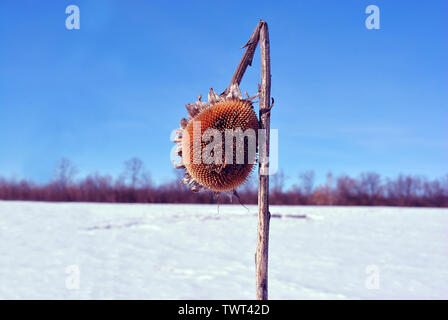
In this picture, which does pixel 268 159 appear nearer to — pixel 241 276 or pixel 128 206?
pixel 241 276

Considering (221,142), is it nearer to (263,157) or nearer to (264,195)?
(263,157)

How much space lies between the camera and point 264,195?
3.41ft

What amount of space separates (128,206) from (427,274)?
15.4m

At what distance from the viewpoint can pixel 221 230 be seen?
15516 millimetres

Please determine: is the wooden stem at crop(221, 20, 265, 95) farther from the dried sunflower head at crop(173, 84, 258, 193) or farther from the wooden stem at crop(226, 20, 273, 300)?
the dried sunflower head at crop(173, 84, 258, 193)

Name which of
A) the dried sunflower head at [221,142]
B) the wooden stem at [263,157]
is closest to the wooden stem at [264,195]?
the wooden stem at [263,157]

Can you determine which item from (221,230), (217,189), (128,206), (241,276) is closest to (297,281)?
(241,276)

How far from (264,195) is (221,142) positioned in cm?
41

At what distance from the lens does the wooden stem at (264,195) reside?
103 cm

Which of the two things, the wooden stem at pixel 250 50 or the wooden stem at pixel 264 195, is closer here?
the wooden stem at pixel 264 195

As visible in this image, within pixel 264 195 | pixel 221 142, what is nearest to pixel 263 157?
pixel 264 195

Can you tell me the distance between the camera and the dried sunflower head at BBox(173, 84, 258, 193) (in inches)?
52.4

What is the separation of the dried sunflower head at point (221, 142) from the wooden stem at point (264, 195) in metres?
0.18

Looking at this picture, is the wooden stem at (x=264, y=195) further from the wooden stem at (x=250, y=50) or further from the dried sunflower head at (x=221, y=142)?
the dried sunflower head at (x=221, y=142)
